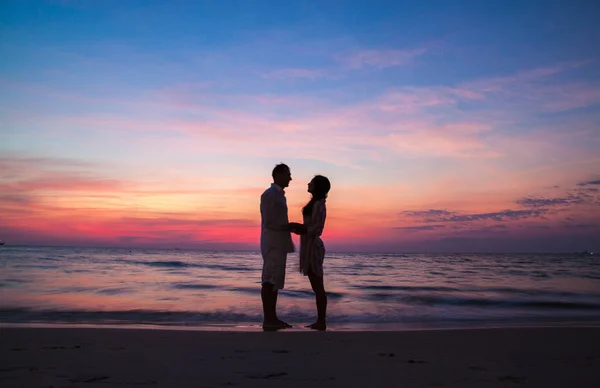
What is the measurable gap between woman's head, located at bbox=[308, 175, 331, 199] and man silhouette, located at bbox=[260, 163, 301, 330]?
389mm

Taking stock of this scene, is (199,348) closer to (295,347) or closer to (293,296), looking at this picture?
(295,347)

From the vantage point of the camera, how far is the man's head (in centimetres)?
651

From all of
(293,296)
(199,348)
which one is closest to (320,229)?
(199,348)

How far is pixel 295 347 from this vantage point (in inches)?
185

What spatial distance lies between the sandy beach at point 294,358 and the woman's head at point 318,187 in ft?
6.33

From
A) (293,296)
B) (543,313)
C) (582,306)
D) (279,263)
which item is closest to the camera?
(279,263)

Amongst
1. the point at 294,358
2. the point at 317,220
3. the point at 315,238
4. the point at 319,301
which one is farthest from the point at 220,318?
the point at 294,358

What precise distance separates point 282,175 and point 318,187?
541 mm

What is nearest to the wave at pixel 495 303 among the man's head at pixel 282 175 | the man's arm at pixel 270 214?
the man's arm at pixel 270 214

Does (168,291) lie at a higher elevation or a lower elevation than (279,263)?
lower

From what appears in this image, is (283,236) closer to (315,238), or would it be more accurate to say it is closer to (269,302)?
(315,238)

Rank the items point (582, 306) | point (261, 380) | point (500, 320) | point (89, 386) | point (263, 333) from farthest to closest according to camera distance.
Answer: point (582, 306) < point (500, 320) < point (263, 333) < point (261, 380) < point (89, 386)

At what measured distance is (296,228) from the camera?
6.37 m

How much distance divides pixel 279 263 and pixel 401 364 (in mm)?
2773
